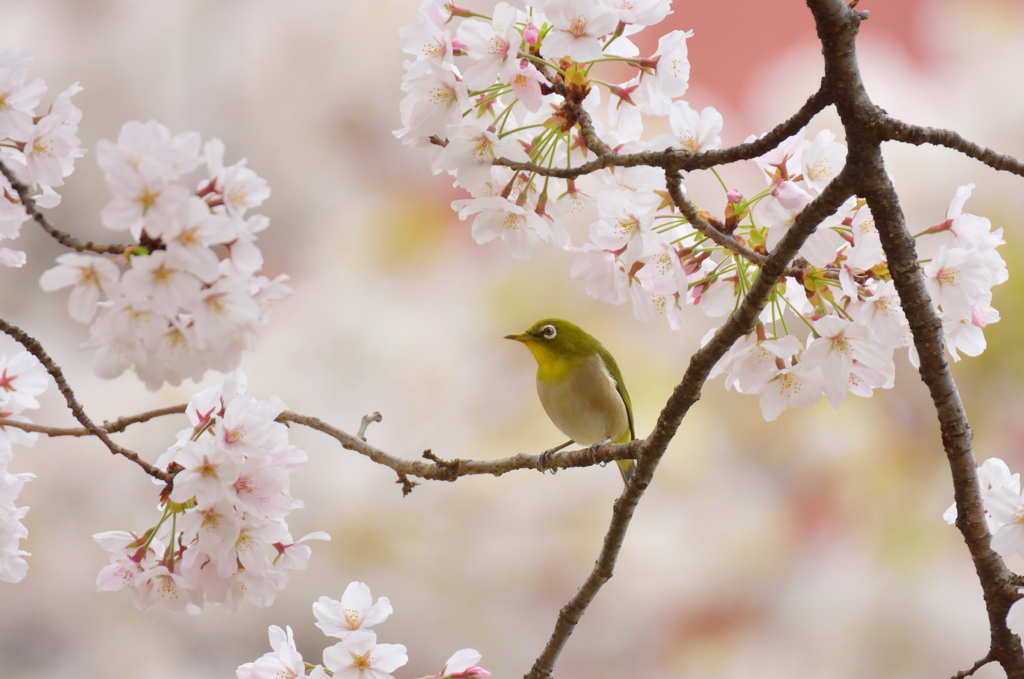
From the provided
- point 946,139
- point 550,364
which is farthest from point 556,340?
point 946,139

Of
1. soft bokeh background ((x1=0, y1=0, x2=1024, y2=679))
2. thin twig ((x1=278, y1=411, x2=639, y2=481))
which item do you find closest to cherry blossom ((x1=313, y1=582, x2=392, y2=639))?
thin twig ((x1=278, y1=411, x2=639, y2=481))

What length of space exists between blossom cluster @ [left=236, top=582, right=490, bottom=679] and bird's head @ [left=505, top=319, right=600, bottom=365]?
1.42 feet

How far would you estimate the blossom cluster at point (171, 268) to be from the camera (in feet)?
1.50

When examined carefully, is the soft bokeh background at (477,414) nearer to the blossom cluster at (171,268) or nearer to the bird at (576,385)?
the bird at (576,385)

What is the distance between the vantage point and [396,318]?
1851 mm

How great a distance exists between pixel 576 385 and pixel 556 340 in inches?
2.9

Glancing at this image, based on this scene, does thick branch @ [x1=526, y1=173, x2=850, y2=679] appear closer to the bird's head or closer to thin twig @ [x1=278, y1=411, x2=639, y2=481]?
thin twig @ [x1=278, y1=411, x2=639, y2=481]

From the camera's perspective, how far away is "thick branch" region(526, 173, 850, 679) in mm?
568

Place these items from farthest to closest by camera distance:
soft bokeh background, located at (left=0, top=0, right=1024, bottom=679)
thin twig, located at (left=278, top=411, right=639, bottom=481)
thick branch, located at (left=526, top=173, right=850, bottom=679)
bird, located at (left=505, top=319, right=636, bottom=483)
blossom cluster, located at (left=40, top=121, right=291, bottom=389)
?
1. soft bokeh background, located at (left=0, top=0, right=1024, bottom=679)
2. bird, located at (left=505, top=319, right=636, bottom=483)
3. thin twig, located at (left=278, top=411, right=639, bottom=481)
4. thick branch, located at (left=526, top=173, right=850, bottom=679)
5. blossom cluster, located at (left=40, top=121, right=291, bottom=389)

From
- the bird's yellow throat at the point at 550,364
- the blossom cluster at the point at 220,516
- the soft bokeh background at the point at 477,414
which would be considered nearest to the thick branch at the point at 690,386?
the blossom cluster at the point at 220,516

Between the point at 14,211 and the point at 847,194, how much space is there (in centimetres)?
63

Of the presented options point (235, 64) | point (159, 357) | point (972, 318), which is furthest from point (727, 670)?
point (235, 64)

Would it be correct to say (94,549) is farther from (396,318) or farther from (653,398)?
(653,398)

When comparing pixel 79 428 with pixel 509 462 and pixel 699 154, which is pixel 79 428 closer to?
pixel 509 462
